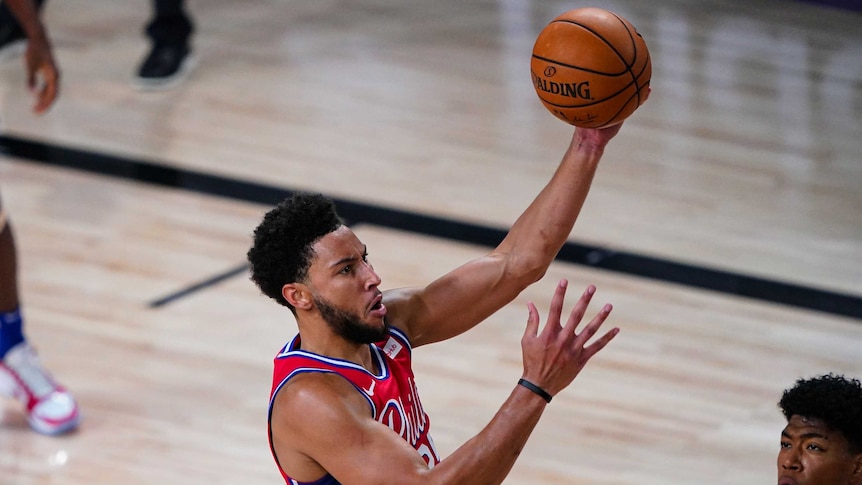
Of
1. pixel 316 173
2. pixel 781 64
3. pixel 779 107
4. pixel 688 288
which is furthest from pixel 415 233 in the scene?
pixel 781 64

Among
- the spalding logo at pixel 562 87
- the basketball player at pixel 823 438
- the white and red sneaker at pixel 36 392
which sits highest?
the spalding logo at pixel 562 87

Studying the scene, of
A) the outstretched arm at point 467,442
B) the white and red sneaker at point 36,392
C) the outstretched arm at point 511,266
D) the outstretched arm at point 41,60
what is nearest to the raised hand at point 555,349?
the outstretched arm at point 467,442

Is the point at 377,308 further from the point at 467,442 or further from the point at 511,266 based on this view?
the point at 511,266

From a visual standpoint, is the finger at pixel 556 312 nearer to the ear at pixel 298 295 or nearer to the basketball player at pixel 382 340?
the basketball player at pixel 382 340

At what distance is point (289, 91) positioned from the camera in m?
8.69

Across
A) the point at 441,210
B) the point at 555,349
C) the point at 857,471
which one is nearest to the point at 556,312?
the point at 555,349

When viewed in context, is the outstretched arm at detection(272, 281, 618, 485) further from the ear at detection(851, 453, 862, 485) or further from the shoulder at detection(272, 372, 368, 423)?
the ear at detection(851, 453, 862, 485)

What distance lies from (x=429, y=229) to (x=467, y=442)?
3971mm

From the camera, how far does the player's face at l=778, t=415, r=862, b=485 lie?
3021 millimetres

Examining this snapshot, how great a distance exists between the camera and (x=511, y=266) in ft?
12.1

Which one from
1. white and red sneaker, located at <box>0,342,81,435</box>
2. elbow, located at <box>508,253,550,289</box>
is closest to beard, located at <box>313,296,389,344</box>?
elbow, located at <box>508,253,550,289</box>

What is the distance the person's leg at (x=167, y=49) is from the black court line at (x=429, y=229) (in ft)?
Result: 3.69

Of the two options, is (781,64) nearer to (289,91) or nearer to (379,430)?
(289,91)

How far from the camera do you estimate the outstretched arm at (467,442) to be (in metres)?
2.96
